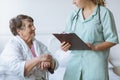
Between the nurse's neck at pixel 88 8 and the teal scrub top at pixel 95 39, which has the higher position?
the nurse's neck at pixel 88 8

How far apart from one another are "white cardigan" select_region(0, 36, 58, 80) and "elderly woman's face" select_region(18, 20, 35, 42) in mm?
51

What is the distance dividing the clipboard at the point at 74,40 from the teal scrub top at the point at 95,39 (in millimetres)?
75

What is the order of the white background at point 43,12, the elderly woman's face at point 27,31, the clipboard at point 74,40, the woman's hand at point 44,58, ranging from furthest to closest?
1. the white background at point 43,12
2. the elderly woman's face at point 27,31
3. the woman's hand at point 44,58
4. the clipboard at point 74,40

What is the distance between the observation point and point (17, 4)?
3.43 metres

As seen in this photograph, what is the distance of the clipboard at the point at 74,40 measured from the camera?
5.38 feet

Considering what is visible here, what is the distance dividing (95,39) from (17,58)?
591 mm

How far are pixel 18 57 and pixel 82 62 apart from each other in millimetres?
491

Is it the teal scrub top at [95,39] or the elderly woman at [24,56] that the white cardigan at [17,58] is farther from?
the teal scrub top at [95,39]

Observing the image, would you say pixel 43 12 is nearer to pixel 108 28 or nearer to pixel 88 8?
pixel 88 8

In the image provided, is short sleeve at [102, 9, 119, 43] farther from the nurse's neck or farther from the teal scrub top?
the nurse's neck

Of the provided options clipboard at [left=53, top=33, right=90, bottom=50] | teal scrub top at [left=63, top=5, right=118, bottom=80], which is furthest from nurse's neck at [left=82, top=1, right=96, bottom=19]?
clipboard at [left=53, top=33, right=90, bottom=50]

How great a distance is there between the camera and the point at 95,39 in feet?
5.69

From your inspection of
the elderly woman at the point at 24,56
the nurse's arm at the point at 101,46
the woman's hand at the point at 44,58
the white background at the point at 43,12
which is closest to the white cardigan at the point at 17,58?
the elderly woman at the point at 24,56

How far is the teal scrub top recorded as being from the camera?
1.72m
